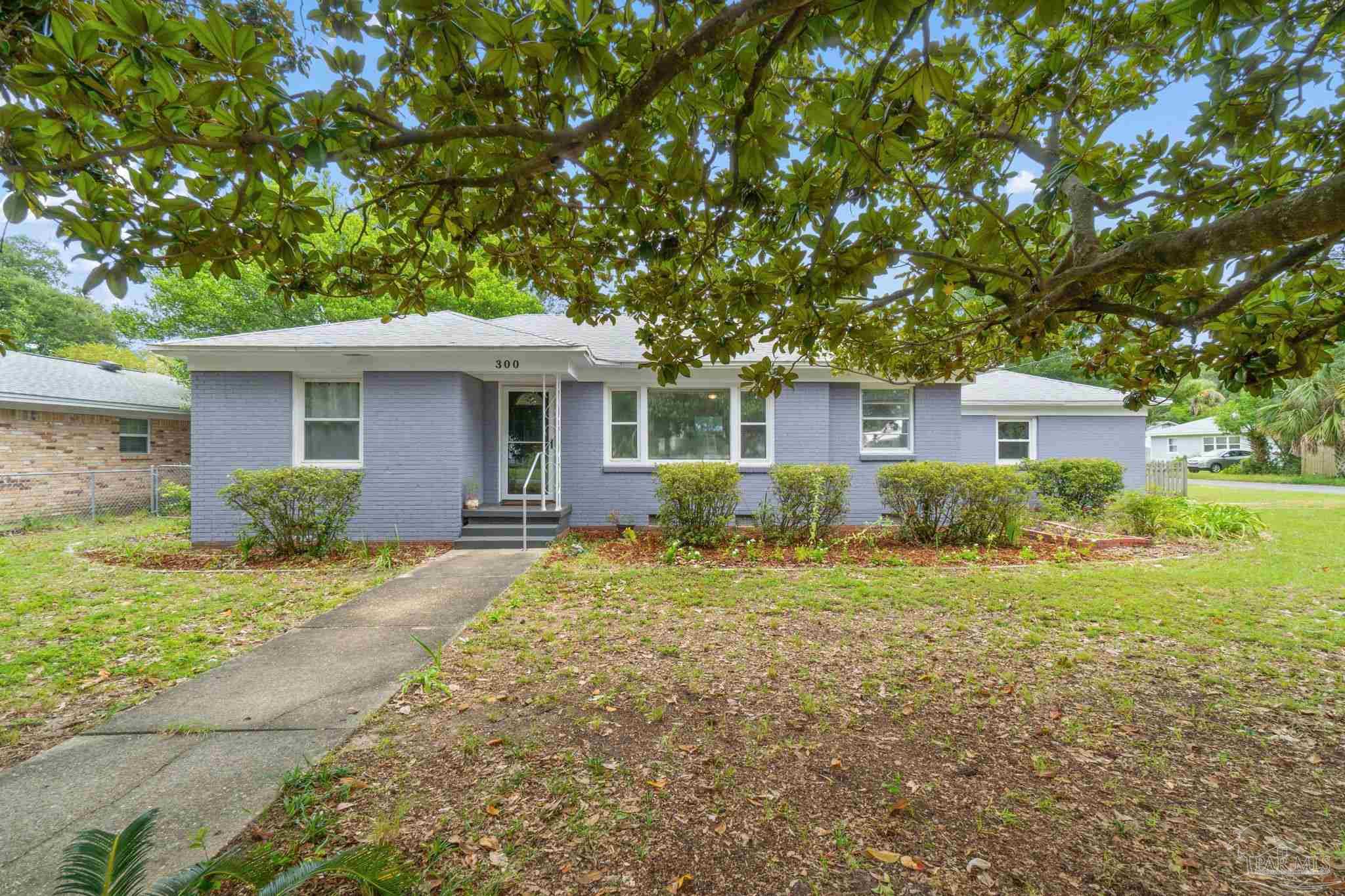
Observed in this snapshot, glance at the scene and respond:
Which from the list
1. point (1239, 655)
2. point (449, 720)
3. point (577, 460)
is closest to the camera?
point (449, 720)

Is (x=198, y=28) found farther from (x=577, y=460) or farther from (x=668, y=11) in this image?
(x=577, y=460)

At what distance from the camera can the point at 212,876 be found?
161 centimetres

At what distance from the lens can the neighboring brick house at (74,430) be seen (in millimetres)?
11289

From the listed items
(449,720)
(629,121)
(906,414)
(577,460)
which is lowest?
(449,720)

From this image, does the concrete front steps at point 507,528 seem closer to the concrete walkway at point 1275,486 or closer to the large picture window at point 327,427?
the large picture window at point 327,427

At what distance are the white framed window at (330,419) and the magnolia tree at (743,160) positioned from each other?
6392 millimetres

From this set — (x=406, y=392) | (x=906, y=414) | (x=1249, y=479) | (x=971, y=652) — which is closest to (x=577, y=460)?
(x=406, y=392)

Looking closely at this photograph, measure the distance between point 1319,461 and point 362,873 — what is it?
120 ft

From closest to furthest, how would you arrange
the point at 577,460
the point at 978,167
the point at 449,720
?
1. the point at 449,720
2. the point at 978,167
3. the point at 577,460

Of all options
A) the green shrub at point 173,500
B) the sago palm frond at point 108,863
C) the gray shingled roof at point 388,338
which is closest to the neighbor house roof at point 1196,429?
the gray shingled roof at point 388,338

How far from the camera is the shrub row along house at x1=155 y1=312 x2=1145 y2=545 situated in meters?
8.68

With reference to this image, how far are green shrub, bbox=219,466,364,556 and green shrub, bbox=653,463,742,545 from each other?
14.5 feet

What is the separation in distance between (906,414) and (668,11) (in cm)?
977

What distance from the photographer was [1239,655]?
4055 millimetres
